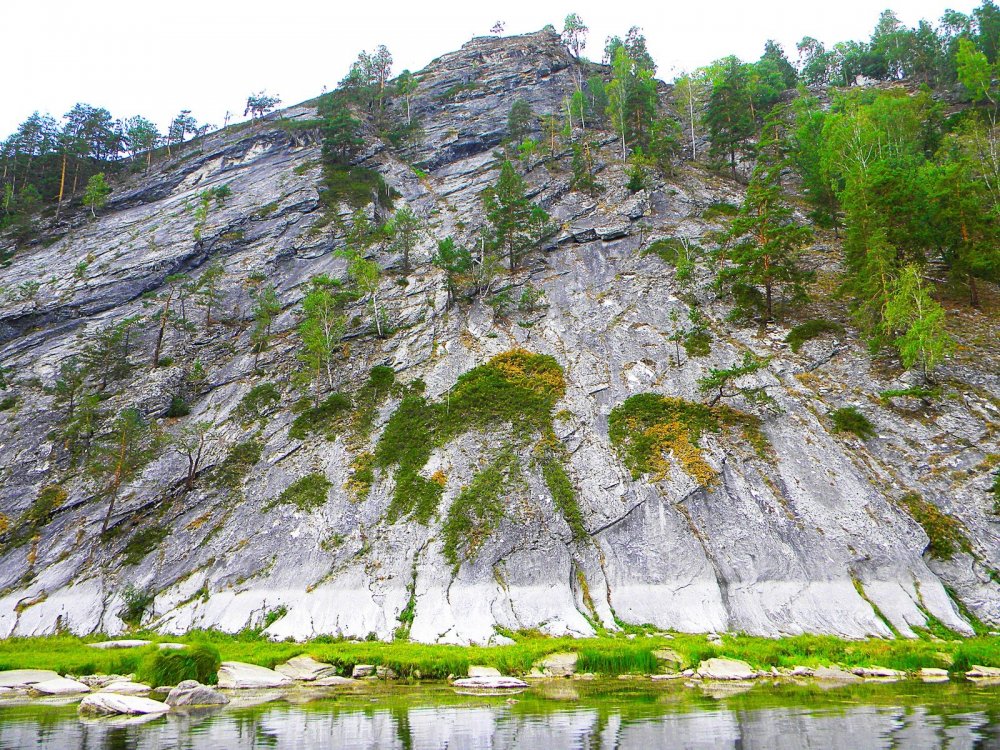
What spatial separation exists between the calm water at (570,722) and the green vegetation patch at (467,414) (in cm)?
1887

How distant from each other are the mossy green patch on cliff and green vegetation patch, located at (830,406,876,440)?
1837 centimetres

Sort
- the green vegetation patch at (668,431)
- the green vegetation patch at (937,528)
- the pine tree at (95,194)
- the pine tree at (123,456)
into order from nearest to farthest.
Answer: the green vegetation patch at (937,528), the green vegetation patch at (668,431), the pine tree at (123,456), the pine tree at (95,194)

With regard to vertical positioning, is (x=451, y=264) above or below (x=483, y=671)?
above

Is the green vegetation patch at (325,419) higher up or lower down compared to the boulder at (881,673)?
higher up

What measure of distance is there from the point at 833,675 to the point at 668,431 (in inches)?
715

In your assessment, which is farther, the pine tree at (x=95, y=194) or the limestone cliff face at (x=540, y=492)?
the pine tree at (x=95, y=194)

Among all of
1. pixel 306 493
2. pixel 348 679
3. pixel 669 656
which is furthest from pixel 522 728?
pixel 306 493

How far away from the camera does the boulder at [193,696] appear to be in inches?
766

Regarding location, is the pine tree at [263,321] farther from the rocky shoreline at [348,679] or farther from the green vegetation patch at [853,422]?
the green vegetation patch at [853,422]

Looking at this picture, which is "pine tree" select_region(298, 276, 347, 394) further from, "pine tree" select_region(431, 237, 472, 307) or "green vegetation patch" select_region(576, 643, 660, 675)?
"green vegetation patch" select_region(576, 643, 660, 675)

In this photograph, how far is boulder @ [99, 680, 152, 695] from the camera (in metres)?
20.7

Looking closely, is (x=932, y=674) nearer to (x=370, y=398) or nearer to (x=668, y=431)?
(x=668, y=431)

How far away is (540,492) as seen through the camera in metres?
36.5

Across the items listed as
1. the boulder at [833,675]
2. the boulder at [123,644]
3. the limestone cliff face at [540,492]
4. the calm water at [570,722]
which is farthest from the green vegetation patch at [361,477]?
the boulder at [833,675]
